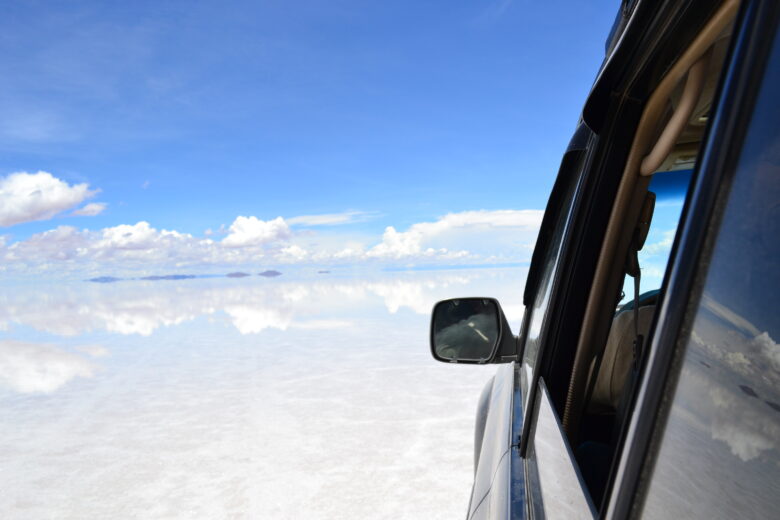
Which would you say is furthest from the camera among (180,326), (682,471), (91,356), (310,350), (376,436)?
(180,326)

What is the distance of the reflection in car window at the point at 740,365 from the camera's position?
41 centimetres

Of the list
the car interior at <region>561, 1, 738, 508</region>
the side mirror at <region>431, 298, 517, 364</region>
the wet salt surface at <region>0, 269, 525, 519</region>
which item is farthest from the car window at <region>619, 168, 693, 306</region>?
the wet salt surface at <region>0, 269, 525, 519</region>

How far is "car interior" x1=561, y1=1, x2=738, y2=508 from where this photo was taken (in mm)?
1087

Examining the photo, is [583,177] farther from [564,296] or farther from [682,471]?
[682,471]

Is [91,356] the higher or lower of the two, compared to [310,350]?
lower

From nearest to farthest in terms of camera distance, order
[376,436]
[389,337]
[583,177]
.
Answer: [583,177]
[376,436]
[389,337]

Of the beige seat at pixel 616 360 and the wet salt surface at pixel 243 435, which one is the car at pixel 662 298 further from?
the wet salt surface at pixel 243 435

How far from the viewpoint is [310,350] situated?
15125 millimetres

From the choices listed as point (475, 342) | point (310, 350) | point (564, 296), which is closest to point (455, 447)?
point (475, 342)

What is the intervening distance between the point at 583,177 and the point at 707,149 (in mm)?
804

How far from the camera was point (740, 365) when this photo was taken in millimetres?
427

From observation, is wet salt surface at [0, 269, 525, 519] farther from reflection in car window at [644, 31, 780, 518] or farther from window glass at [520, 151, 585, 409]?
reflection in car window at [644, 31, 780, 518]

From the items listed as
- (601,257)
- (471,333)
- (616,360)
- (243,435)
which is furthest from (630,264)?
(243,435)

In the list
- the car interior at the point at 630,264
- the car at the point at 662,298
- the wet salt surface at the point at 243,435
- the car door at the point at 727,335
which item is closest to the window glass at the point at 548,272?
the car at the point at 662,298
